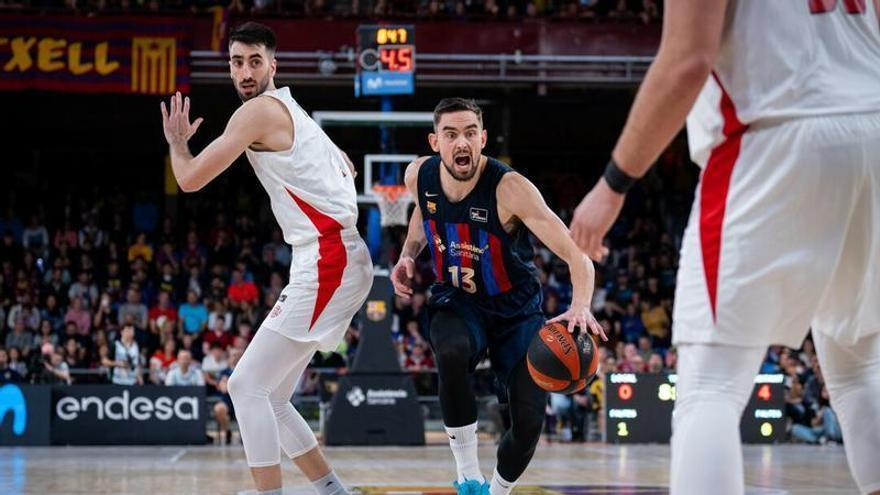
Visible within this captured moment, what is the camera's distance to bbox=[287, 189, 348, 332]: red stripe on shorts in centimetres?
598

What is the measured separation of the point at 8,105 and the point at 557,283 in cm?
1254

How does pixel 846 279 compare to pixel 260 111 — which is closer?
pixel 846 279

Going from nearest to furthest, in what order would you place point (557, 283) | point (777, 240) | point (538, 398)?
point (777, 240), point (538, 398), point (557, 283)

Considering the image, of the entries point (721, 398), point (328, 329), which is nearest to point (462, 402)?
point (328, 329)

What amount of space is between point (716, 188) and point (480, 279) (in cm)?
328

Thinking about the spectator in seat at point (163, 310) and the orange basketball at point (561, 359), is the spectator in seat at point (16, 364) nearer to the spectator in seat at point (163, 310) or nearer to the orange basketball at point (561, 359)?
the spectator in seat at point (163, 310)

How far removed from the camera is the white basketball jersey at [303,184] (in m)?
6.00

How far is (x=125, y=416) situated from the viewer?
617 inches

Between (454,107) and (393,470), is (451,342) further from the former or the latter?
(393,470)

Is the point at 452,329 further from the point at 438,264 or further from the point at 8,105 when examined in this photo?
the point at 8,105

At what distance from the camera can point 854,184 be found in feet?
10.3

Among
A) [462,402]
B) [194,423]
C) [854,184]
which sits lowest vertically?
[194,423]

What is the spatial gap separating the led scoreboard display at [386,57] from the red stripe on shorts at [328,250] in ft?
34.2

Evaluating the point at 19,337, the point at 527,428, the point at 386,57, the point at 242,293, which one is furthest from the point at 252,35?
the point at 242,293
